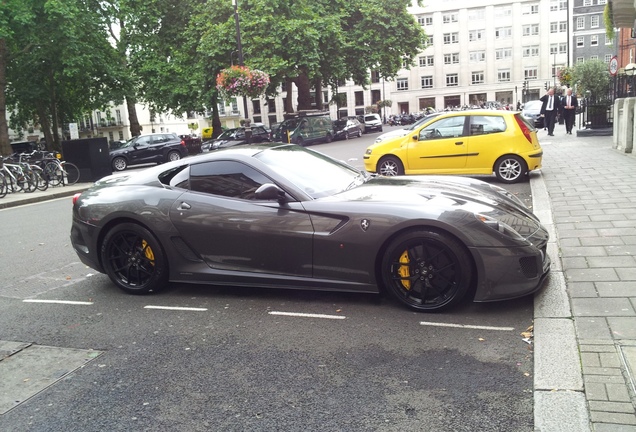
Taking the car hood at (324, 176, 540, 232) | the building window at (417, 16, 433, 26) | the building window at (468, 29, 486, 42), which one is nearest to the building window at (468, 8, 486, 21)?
the building window at (468, 29, 486, 42)

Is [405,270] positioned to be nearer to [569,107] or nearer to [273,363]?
[273,363]

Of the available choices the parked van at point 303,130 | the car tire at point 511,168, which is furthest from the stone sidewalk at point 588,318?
the parked van at point 303,130

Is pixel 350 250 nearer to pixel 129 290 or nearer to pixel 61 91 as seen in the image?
pixel 129 290

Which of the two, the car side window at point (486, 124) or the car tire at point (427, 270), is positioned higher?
the car side window at point (486, 124)

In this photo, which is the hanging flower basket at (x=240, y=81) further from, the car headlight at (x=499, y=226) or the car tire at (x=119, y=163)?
the car headlight at (x=499, y=226)

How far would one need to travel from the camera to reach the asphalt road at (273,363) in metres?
3.08

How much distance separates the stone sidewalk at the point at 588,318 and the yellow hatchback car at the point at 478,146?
264 cm

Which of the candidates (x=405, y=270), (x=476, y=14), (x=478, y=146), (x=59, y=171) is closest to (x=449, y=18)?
(x=476, y=14)

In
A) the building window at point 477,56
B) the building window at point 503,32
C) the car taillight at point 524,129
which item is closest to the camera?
Result: the car taillight at point 524,129

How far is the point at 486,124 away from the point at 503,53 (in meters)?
77.6

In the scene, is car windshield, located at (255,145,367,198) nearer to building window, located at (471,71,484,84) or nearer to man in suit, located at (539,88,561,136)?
man in suit, located at (539,88,561,136)

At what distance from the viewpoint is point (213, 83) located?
33.3 metres

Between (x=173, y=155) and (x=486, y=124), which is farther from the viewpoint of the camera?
(x=173, y=155)

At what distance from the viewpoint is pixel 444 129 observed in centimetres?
1150
